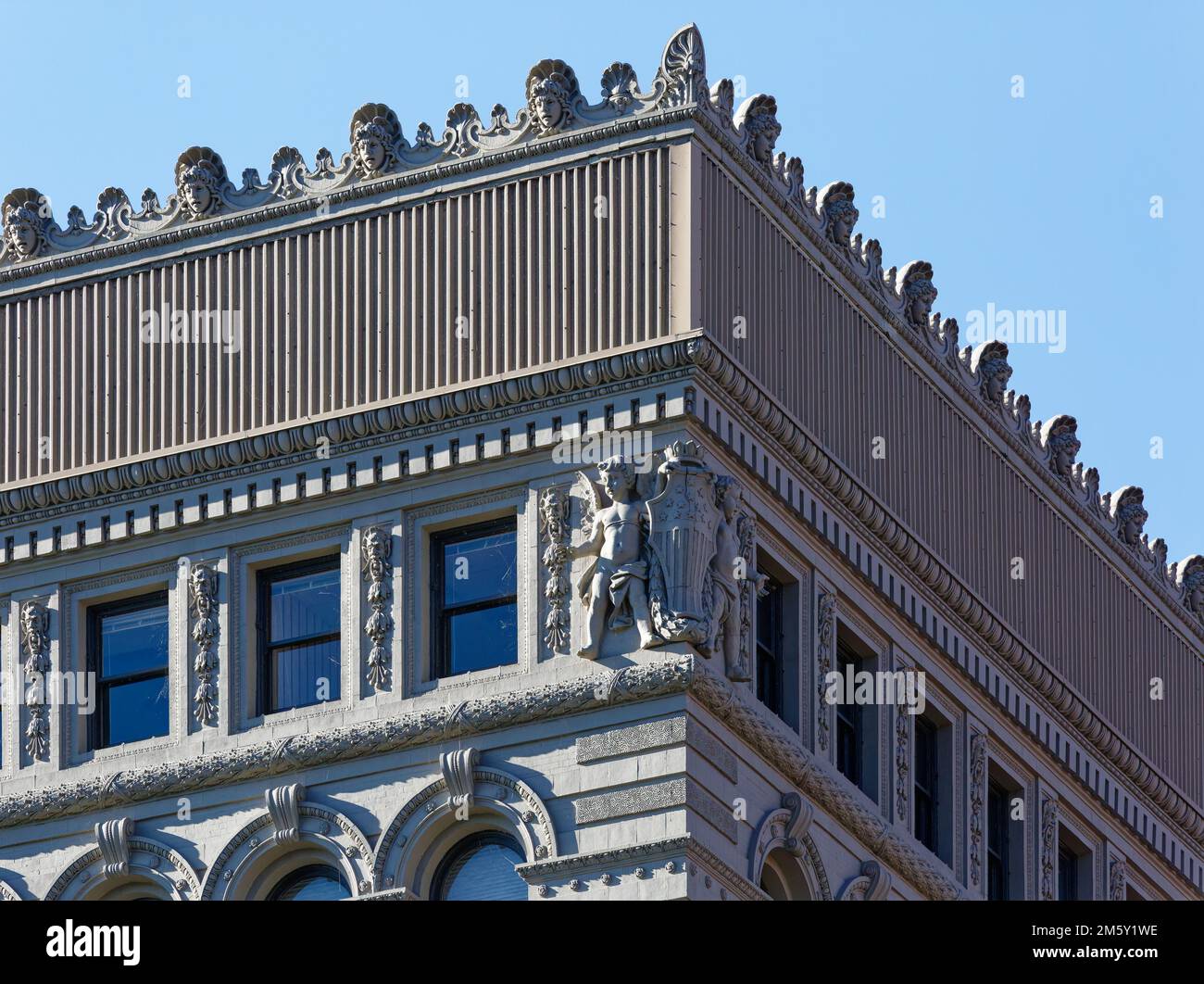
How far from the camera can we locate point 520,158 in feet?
192

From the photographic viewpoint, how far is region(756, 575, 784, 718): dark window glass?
5756 centimetres

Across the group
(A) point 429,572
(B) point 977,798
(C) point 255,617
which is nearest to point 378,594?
(A) point 429,572

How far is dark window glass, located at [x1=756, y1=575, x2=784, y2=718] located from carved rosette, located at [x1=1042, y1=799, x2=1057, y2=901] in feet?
27.1

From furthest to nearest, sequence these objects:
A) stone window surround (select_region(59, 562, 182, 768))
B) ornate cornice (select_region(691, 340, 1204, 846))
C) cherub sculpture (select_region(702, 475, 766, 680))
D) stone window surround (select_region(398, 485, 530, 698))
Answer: stone window surround (select_region(59, 562, 182, 768))
ornate cornice (select_region(691, 340, 1204, 846))
stone window surround (select_region(398, 485, 530, 698))
cherub sculpture (select_region(702, 475, 766, 680))

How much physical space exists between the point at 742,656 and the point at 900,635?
5424mm

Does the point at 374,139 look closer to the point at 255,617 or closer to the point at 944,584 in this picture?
the point at 255,617

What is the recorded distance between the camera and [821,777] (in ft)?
189

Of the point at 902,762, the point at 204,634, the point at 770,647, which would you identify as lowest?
the point at 902,762

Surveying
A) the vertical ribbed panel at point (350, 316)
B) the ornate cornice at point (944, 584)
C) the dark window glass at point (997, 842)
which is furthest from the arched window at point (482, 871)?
the dark window glass at point (997, 842)

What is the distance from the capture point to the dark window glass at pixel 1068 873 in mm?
65812

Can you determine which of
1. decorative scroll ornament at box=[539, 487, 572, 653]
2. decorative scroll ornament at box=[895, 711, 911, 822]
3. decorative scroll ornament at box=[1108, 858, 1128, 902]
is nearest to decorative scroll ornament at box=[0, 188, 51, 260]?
decorative scroll ornament at box=[539, 487, 572, 653]

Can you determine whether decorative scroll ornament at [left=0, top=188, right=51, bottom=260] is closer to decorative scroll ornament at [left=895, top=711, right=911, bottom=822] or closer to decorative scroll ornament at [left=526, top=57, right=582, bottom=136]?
decorative scroll ornament at [left=526, top=57, right=582, bottom=136]

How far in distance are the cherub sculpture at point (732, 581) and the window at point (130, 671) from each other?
8.07 m

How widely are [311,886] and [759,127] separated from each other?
38.2 feet
